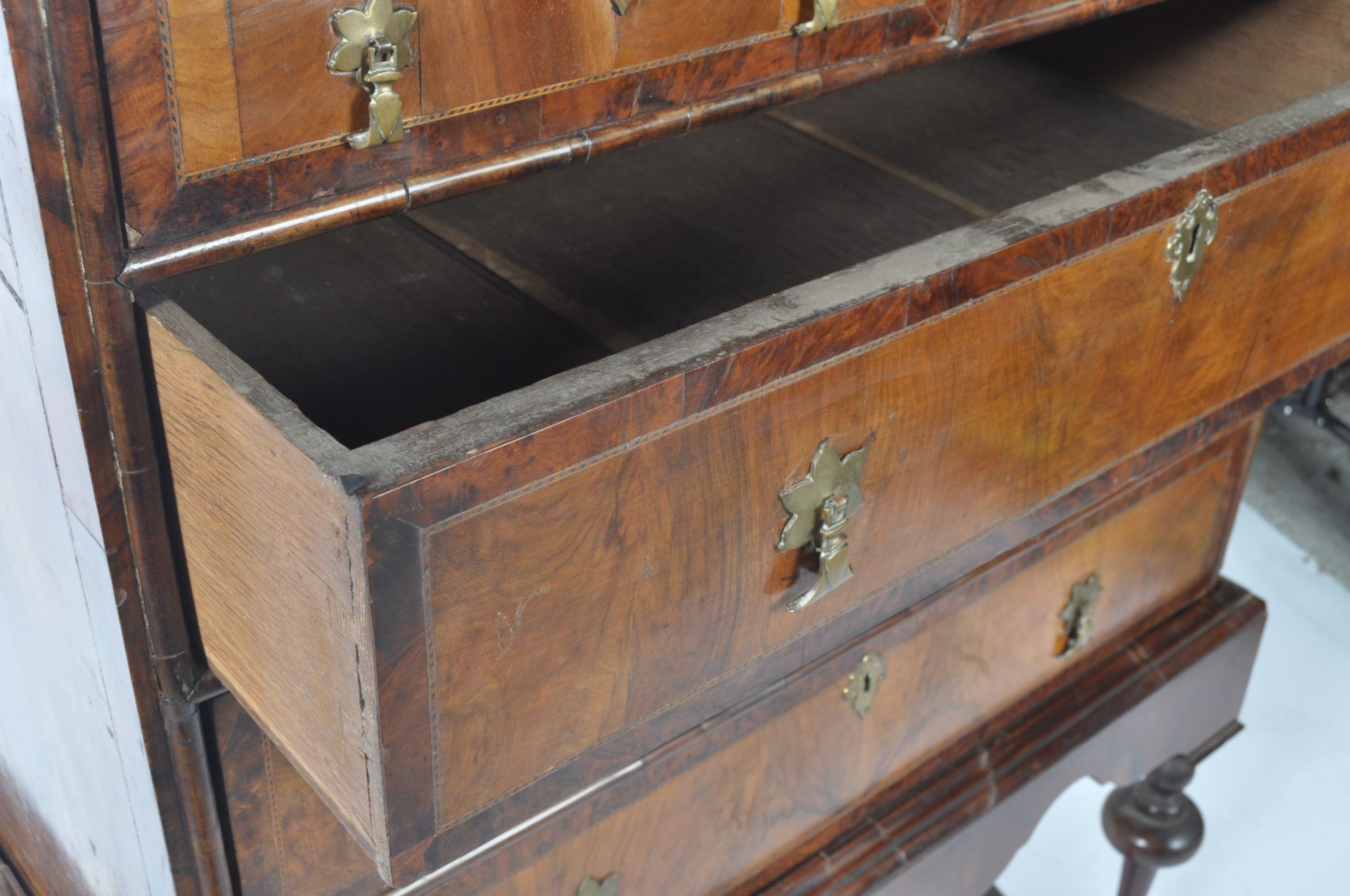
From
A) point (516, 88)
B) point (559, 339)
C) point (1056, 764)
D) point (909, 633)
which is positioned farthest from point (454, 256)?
point (1056, 764)

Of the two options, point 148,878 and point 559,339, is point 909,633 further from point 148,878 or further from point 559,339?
point 148,878

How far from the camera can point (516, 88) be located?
1.89 feet

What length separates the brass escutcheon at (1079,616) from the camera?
3.29 feet

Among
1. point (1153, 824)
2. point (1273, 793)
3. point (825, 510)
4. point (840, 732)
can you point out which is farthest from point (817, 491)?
point (1273, 793)

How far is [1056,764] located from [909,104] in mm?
473

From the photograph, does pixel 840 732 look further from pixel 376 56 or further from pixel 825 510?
pixel 376 56

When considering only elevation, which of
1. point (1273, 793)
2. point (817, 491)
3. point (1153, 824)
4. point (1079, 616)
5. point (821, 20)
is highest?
point (821, 20)

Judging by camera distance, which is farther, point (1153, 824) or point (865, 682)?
point (1153, 824)

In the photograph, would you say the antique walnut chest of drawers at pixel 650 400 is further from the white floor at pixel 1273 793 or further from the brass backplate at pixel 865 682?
the white floor at pixel 1273 793

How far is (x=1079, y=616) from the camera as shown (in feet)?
3.35

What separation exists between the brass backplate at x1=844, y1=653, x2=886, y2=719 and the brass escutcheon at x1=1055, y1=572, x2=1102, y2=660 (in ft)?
0.60

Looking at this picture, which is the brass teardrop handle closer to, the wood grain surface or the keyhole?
the keyhole

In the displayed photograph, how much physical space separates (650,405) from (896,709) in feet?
1.54

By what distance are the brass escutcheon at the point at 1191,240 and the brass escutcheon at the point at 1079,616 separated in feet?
1.05
